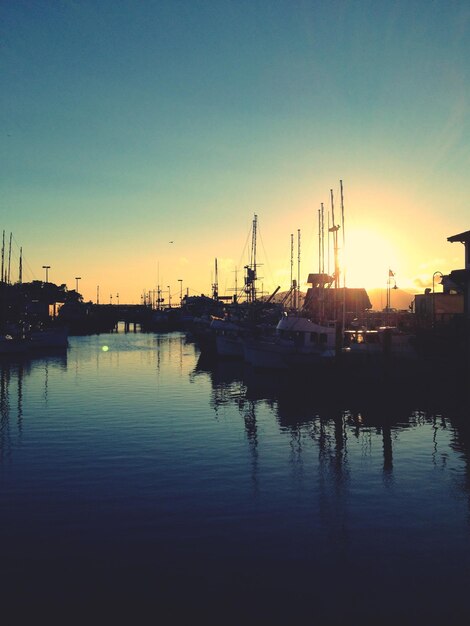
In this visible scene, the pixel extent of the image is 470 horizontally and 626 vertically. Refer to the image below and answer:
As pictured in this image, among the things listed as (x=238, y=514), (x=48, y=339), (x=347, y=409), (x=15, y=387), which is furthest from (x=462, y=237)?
(x=48, y=339)

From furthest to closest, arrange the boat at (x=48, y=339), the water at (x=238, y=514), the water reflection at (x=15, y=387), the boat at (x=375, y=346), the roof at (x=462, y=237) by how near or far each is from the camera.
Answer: the boat at (x=48, y=339) → the boat at (x=375, y=346) → the roof at (x=462, y=237) → the water reflection at (x=15, y=387) → the water at (x=238, y=514)

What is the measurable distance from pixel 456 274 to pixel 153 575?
33613 millimetres

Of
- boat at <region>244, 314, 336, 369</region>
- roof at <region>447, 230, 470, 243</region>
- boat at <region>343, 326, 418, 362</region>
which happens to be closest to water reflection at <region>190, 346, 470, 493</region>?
boat at <region>343, 326, 418, 362</region>

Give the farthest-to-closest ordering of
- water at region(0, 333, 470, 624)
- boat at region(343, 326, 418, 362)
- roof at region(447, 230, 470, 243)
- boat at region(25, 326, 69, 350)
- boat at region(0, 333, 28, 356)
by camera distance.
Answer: boat at region(25, 326, 69, 350)
boat at region(0, 333, 28, 356)
boat at region(343, 326, 418, 362)
roof at region(447, 230, 470, 243)
water at region(0, 333, 470, 624)

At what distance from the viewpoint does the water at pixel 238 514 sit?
11945 millimetres

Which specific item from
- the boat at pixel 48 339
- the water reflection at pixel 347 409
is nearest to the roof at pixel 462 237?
the water reflection at pixel 347 409

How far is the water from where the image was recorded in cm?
1195

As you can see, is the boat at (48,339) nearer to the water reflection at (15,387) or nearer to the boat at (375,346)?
the water reflection at (15,387)

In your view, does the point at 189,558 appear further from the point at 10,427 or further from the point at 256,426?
the point at 10,427

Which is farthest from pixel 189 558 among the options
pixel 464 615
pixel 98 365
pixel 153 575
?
pixel 98 365

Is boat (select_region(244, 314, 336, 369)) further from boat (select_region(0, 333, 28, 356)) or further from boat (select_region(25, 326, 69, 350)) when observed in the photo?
boat (select_region(25, 326, 69, 350))

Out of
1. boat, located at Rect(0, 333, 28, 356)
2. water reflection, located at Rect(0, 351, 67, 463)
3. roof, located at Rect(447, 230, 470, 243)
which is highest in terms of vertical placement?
roof, located at Rect(447, 230, 470, 243)

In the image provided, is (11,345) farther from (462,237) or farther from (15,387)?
(462,237)

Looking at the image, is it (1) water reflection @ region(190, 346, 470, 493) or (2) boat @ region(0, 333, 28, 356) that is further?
(2) boat @ region(0, 333, 28, 356)
